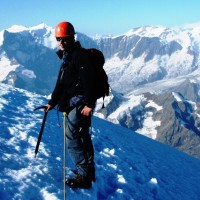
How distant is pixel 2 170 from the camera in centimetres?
1102

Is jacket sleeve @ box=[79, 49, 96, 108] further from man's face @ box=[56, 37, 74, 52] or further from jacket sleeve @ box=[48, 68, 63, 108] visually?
jacket sleeve @ box=[48, 68, 63, 108]

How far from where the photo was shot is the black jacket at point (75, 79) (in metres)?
9.30

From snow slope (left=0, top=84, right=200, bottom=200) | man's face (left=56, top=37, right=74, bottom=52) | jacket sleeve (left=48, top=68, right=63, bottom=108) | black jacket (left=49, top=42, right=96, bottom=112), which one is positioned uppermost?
man's face (left=56, top=37, right=74, bottom=52)

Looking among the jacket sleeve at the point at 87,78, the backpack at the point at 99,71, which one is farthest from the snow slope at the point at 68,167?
the backpack at the point at 99,71

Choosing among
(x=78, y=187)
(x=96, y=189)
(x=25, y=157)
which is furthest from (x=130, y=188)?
(x=25, y=157)

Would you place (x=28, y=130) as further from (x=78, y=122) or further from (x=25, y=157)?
(x=78, y=122)

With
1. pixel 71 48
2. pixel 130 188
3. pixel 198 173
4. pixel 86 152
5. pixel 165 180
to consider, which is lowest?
pixel 198 173

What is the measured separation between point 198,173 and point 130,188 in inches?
348

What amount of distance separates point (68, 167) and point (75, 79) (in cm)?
410

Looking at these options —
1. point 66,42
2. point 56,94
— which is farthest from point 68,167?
point 66,42

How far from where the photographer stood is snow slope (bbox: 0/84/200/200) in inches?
428

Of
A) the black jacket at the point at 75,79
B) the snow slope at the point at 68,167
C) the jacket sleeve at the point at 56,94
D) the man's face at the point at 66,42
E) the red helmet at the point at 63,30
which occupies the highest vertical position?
the red helmet at the point at 63,30

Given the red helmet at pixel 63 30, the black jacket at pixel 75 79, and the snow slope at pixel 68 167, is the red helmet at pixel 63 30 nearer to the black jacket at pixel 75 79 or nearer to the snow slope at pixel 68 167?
the black jacket at pixel 75 79

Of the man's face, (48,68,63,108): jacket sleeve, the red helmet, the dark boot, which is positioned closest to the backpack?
the man's face
